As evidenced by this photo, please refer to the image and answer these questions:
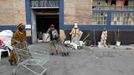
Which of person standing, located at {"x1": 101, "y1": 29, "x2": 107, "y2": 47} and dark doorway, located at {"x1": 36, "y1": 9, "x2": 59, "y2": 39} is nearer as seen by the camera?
person standing, located at {"x1": 101, "y1": 29, "x2": 107, "y2": 47}

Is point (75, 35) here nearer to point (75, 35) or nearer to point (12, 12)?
point (75, 35)

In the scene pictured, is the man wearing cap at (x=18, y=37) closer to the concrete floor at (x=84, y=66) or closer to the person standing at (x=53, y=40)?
the concrete floor at (x=84, y=66)

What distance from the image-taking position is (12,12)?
1678 centimetres

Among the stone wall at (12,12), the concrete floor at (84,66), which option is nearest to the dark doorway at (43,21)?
the stone wall at (12,12)

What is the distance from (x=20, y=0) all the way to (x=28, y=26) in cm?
200

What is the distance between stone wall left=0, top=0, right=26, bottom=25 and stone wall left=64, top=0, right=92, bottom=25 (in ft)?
10.6

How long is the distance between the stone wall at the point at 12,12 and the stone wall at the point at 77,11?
324 cm

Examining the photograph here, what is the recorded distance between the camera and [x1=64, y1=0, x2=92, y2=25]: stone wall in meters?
16.8

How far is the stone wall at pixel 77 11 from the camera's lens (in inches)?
661

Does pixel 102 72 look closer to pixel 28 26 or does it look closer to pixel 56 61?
pixel 56 61

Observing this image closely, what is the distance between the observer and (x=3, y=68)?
975cm

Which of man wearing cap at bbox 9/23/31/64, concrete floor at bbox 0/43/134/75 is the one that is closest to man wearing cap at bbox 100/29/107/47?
concrete floor at bbox 0/43/134/75

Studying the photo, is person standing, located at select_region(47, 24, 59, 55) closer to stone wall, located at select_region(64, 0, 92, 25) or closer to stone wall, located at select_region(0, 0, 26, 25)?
stone wall, located at select_region(64, 0, 92, 25)

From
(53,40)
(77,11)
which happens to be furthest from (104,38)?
(53,40)
